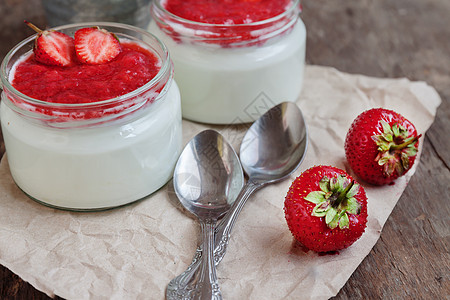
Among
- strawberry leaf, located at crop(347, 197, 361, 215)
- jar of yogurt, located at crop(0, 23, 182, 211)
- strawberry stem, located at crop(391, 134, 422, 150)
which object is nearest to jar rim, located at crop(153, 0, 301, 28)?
jar of yogurt, located at crop(0, 23, 182, 211)

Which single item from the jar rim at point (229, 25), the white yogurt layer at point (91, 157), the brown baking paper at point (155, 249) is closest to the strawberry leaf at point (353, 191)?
the brown baking paper at point (155, 249)

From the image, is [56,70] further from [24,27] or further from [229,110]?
[24,27]

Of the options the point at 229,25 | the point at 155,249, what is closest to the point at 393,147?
the point at 229,25

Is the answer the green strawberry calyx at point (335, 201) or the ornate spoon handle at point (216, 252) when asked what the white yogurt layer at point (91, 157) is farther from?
the green strawberry calyx at point (335, 201)

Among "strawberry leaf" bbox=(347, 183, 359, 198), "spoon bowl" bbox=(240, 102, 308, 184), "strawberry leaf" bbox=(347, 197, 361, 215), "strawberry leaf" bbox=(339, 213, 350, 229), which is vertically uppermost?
"strawberry leaf" bbox=(347, 183, 359, 198)

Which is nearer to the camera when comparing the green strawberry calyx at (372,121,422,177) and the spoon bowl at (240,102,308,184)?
the green strawberry calyx at (372,121,422,177)

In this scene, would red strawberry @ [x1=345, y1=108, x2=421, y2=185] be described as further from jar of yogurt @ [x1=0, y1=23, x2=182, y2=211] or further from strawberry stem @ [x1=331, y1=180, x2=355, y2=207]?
jar of yogurt @ [x1=0, y1=23, x2=182, y2=211]
